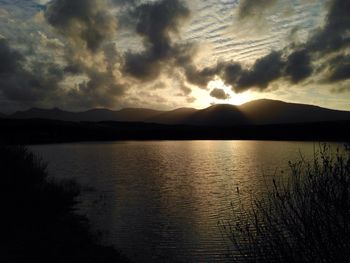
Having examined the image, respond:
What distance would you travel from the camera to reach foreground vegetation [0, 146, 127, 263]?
1450 centimetres

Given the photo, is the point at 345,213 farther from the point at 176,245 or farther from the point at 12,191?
the point at 12,191

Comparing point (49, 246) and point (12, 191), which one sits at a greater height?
point (12, 191)

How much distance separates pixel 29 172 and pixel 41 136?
5582 inches

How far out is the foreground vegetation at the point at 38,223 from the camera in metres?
14.5

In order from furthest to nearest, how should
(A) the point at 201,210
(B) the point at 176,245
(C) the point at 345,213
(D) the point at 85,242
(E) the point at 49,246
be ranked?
(A) the point at 201,210 < (B) the point at 176,245 < (D) the point at 85,242 < (E) the point at 49,246 < (C) the point at 345,213

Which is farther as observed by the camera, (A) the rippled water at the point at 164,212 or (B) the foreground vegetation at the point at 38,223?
(A) the rippled water at the point at 164,212

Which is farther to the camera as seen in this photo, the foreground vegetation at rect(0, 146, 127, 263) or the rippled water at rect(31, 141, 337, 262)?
the rippled water at rect(31, 141, 337, 262)

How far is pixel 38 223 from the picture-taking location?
61.9 feet

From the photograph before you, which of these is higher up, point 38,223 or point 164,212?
point 38,223

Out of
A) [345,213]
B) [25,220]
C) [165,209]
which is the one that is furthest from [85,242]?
[345,213]

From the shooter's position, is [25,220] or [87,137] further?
[87,137]

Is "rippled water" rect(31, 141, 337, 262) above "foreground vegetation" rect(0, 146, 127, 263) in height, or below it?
below

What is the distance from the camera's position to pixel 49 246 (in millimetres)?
15297

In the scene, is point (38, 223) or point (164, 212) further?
point (164, 212)
